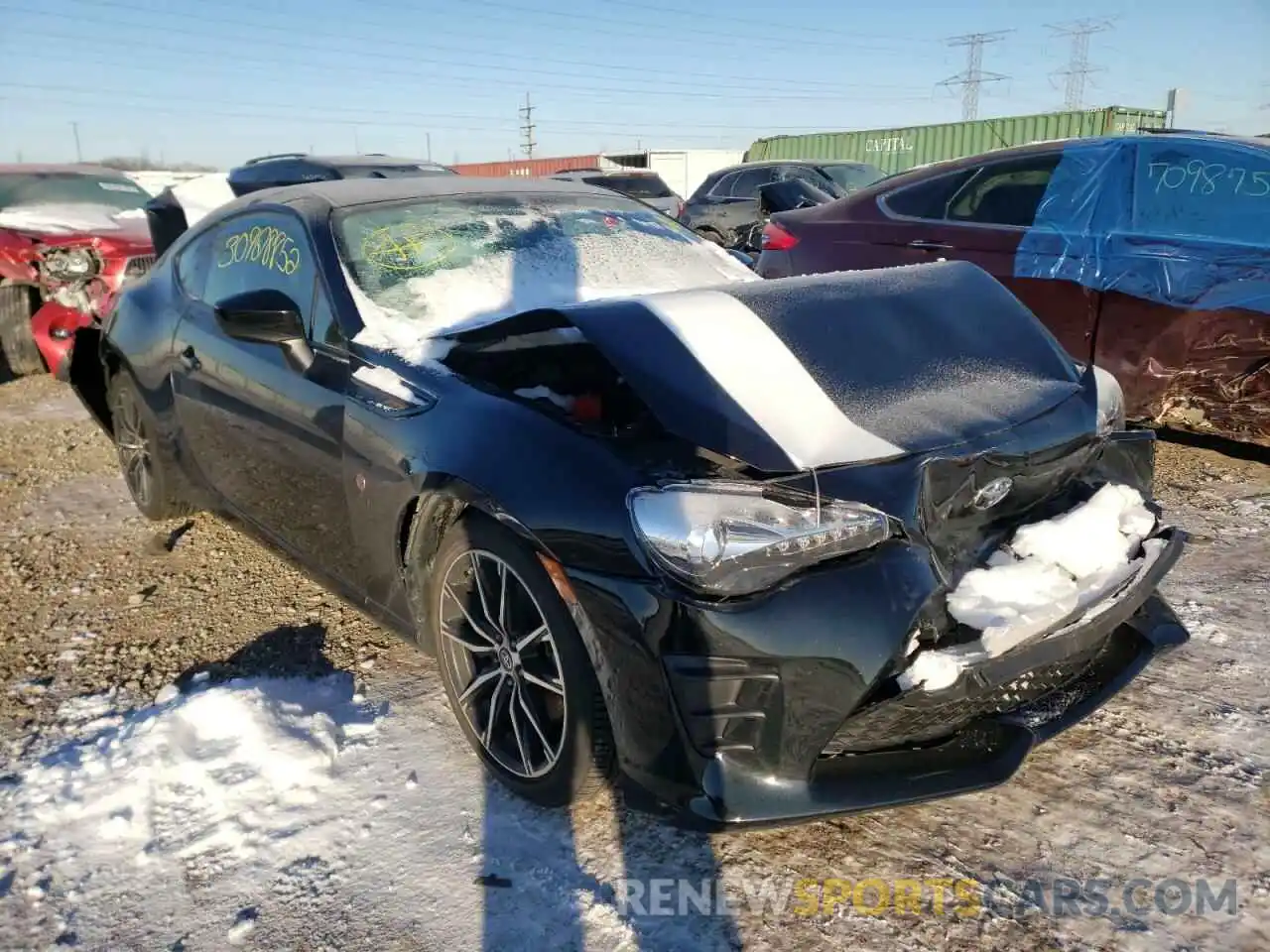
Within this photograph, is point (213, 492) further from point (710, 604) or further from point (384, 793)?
point (710, 604)

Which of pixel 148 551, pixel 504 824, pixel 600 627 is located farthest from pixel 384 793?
pixel 148 551

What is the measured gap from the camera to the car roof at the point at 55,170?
8.21 m

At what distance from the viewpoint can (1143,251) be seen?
13.3 ft

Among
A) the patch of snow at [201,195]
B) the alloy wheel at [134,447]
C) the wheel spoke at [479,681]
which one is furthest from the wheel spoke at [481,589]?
the patch of snow at [201,195]

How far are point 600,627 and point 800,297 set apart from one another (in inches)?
43.7

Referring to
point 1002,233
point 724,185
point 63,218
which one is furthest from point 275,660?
point 724,185

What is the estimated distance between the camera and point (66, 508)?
14.9 ft

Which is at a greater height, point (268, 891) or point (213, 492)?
point (213, 492)

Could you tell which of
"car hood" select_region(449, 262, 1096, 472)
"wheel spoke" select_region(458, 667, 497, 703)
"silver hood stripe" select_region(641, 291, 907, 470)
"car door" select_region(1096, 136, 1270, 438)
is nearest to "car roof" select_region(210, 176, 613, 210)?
"car hood" select_region(449, 262, 1096, 472)

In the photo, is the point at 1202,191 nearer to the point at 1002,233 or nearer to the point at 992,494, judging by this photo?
the point at 1002,233

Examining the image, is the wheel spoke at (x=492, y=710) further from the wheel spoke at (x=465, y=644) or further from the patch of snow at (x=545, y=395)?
the patch of snow at (x=545, y=395)

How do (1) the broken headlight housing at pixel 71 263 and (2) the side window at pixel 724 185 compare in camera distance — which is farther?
(2) the side window at pixel 724 185

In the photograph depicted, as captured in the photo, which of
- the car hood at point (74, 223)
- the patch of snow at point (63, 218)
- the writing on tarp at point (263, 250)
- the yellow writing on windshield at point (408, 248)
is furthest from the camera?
the patch of snow at point (63, 218)

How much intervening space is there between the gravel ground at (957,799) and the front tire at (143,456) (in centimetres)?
17
